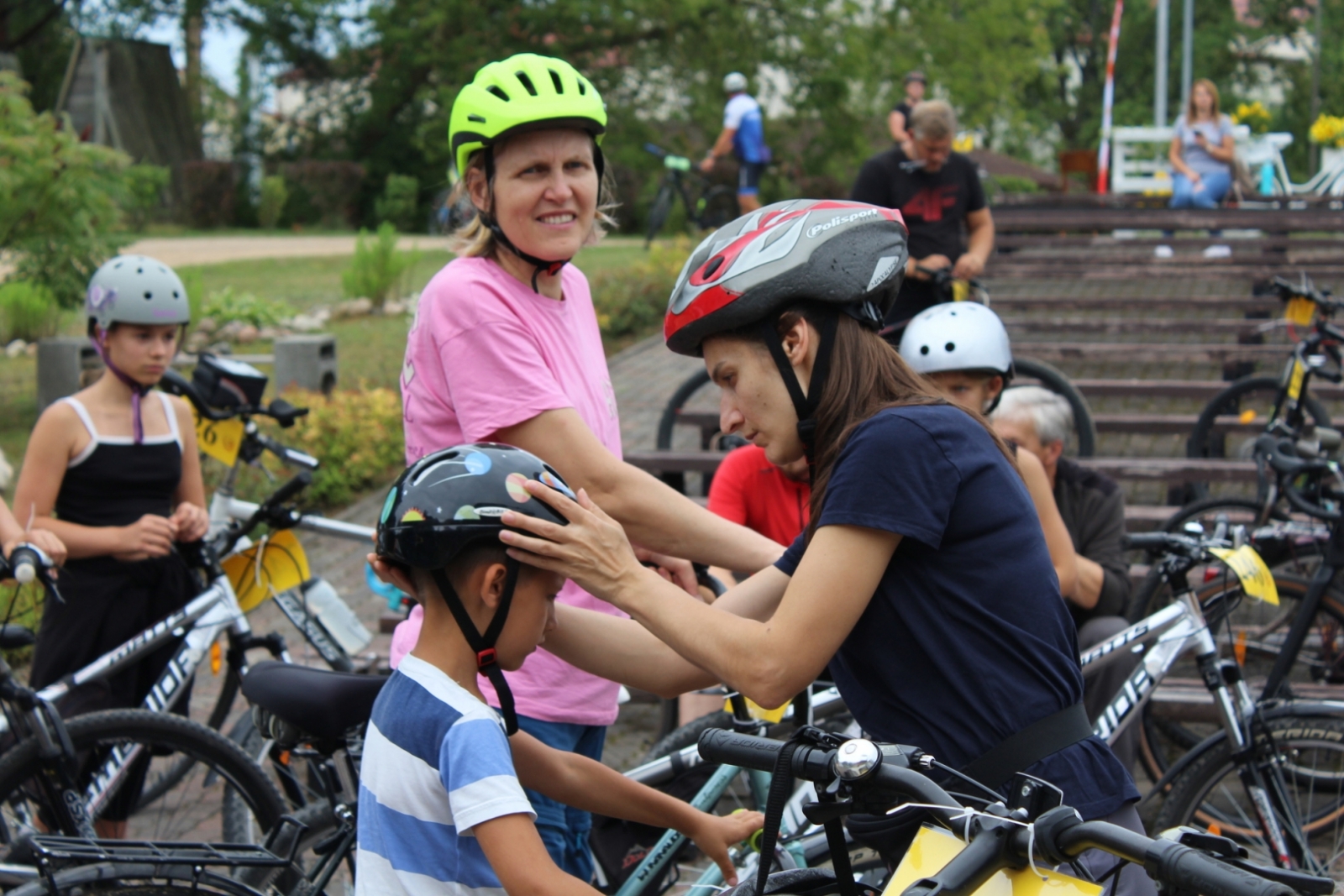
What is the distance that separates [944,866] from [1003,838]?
0.33 ft

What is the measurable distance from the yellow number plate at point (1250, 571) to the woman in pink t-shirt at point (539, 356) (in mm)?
2260

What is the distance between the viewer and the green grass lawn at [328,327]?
1212cm

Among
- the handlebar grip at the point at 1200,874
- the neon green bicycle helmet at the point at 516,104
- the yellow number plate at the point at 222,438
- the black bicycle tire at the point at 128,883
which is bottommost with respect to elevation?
the black bicycle tire at the point at 128,883

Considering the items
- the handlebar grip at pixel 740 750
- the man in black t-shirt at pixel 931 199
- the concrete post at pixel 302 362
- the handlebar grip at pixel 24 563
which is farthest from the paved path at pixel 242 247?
the handlebar grip at pixel 740 750

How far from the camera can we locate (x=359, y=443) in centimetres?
1001

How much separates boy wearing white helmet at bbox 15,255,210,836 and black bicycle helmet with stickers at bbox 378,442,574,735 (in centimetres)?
291

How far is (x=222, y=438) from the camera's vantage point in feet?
18.6

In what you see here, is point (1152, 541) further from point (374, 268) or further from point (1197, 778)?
point (374, 268)

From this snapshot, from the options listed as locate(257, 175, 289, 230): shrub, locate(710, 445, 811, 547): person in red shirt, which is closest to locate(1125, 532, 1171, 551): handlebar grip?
locate(710, 445, 811, 547): person in red shirt

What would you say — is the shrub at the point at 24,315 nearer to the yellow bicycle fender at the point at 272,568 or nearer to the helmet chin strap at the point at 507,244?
the yellow bicycle fender at the point at 272,568

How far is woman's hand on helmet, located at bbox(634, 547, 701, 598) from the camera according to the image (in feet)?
9.46

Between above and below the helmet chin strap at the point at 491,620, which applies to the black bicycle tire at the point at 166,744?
below

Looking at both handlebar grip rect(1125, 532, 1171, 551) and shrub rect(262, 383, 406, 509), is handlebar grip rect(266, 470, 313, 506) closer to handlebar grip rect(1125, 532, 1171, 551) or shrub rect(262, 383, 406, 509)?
handlebar grip rect(1125, 532, 1171, 551)

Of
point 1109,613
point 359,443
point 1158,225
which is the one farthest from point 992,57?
point 1109,613
